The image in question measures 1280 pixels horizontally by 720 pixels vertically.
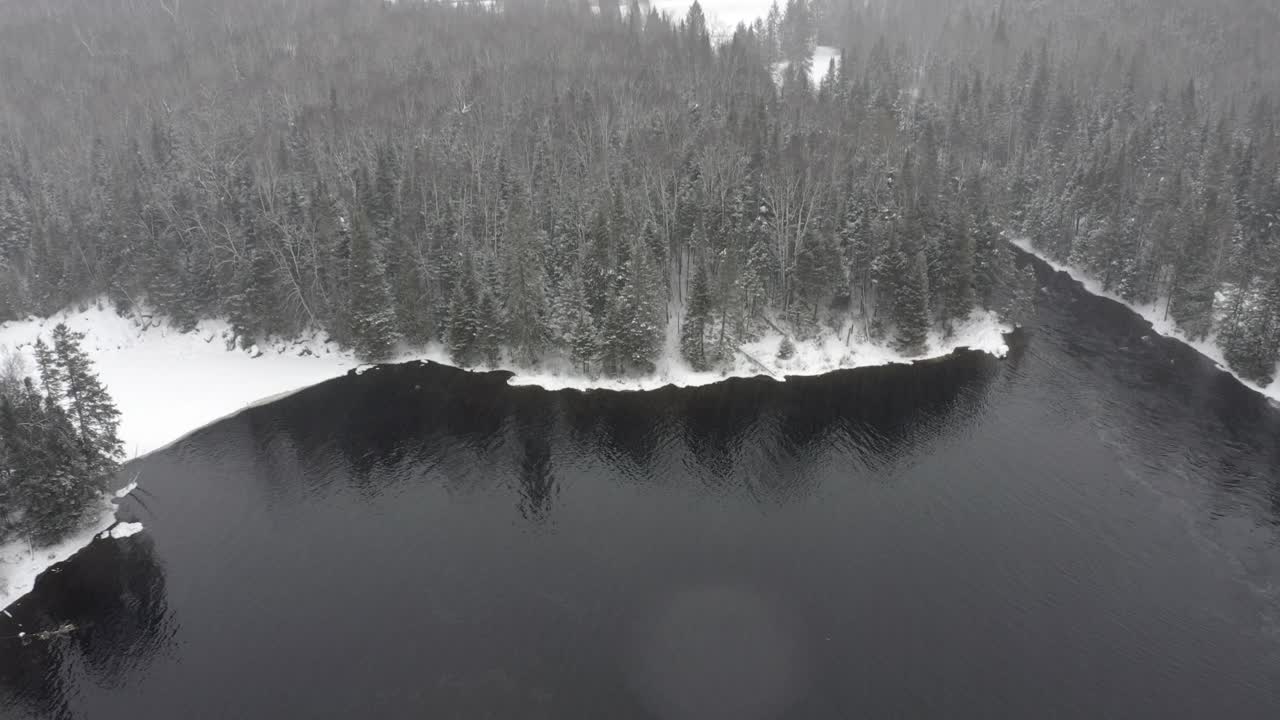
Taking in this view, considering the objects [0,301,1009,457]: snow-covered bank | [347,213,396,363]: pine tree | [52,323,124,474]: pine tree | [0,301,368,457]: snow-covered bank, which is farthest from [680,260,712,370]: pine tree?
[52,323,124,474]: pine tree

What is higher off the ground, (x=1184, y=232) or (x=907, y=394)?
(x=1184, y=232)

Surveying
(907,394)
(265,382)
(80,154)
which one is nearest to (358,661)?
(265,382)

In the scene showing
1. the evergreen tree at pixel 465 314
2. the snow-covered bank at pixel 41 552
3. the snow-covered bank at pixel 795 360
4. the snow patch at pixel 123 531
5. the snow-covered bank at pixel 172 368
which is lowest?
the snow-covered bank at pixel 172 368

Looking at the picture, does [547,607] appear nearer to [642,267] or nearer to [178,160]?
[642,267]

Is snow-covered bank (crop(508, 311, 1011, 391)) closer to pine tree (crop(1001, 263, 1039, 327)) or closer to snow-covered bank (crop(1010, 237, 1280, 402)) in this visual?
pine tree (crop(1001, 263, 1039, 327))

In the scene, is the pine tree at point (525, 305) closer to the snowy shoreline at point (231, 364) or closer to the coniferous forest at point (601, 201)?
the coniferous forest at point (601, 201)

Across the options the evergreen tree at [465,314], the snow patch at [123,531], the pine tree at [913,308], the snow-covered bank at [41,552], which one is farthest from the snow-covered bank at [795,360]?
the snow-covered bank at [41,552]

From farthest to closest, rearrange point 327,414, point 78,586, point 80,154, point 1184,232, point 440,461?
point 80,154 → point 1184,232 → point 327,414 → point 440,461 → point 78,586
